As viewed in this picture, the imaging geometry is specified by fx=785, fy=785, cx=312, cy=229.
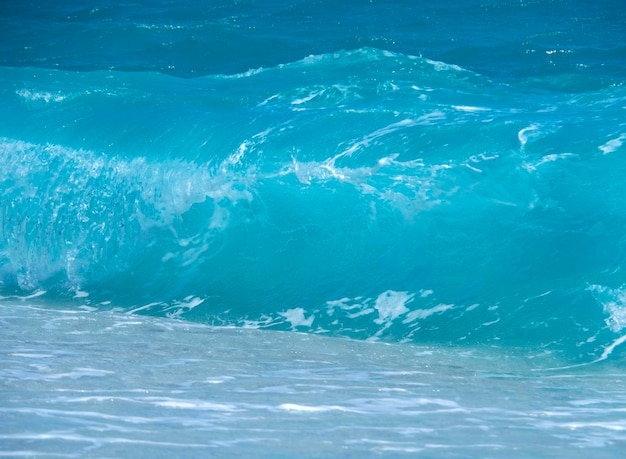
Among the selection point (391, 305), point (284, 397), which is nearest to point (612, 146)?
point (391, 305)

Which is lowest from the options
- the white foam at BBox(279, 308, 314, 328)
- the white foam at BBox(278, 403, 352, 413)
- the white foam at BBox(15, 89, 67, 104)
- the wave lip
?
the white foam at BBox(278, 403, 352, 413)

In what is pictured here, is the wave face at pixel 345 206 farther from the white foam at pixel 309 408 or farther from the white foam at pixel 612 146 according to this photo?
the white foam at pixel 309 408

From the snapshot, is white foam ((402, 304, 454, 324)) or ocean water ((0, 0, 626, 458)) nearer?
ocean water ((0, 0, 626, 458))

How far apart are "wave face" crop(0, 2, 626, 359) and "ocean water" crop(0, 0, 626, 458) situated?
0.09 ft

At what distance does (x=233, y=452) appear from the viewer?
12.1 feet

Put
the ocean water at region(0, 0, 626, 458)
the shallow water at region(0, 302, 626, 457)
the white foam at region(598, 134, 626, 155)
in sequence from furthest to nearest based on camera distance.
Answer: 1. the white foam at region(598, 134, 626, 155)
2. the ocean water at region(0, 0, 626, 458)
3. the shallow water at region(0, 302, 626, 457)

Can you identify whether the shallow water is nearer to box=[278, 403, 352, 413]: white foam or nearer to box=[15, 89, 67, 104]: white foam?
box=[278, 403, 352, 413]: white foam

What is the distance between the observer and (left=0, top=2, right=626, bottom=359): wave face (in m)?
7.35

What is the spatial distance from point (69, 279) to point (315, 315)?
2.94 m

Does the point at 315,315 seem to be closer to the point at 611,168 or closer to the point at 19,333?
the point at 19,333

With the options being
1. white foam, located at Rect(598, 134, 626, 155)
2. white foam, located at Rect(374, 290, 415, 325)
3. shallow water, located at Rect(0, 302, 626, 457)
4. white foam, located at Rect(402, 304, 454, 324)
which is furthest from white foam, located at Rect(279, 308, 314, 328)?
white foam, located at Rect(598, 134, 626, 155)

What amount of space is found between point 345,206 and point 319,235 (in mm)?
437

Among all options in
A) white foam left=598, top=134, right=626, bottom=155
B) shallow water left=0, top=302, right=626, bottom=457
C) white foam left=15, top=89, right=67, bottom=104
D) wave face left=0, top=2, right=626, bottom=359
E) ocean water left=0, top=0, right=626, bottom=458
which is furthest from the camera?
white foam left=15, top=89, right=67, bottom=104

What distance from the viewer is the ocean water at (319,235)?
439 cm
